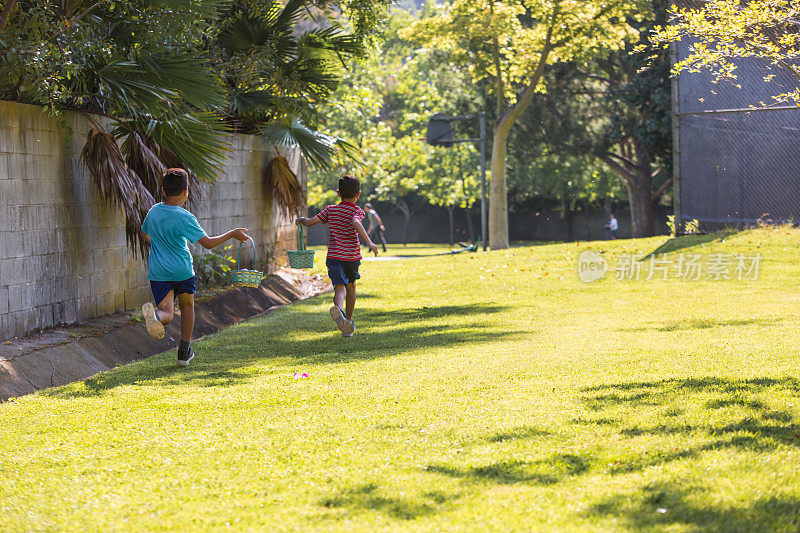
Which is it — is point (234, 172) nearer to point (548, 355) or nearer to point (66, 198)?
point (66, 198)

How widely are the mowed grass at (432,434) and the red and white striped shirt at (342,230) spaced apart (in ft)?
2.88

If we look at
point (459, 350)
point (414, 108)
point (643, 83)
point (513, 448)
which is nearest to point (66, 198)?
point (459, 350)

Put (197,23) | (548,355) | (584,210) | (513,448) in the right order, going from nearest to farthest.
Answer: (513,448)
(548,355)
(197,23)
(584,210)

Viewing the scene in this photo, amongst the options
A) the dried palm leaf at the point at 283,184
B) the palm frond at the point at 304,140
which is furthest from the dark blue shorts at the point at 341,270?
the dried palm leaf at the point at 283,184

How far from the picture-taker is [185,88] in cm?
975

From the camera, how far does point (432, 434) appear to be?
5.07 metres

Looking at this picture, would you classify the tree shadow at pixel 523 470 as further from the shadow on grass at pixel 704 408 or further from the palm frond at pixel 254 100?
the palm frond at pixel 254 100

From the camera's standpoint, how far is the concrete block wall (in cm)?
784

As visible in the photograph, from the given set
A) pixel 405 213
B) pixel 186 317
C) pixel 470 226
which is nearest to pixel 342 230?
pixel 186 317

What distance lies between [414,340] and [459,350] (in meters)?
0.87

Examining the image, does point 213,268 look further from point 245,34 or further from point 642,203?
point 642,203

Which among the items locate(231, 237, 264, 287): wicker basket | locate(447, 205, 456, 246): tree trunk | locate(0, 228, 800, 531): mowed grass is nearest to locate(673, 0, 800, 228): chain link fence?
locate(0, 228, 800, 531): mowed grass

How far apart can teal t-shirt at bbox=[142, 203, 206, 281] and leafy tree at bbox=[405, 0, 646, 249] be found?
20.0 m

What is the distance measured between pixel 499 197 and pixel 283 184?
13627mm
